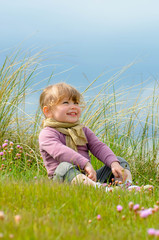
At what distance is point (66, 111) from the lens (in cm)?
376

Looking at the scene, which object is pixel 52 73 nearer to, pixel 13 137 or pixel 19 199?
pixel 13 137

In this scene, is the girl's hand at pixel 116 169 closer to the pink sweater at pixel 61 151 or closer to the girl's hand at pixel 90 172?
the pink sweater at pixel 61 151

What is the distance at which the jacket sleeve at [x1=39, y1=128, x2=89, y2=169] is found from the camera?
3.48m

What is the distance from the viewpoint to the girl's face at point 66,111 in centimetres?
375

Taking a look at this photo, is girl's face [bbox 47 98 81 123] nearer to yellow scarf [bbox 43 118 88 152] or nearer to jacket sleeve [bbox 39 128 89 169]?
yellow scarf [bbox 43 118 88 152]

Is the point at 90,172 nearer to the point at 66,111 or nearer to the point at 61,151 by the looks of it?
the point at 61,151

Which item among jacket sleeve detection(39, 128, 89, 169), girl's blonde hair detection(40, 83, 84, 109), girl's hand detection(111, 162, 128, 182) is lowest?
girl's hand detection(111, 162, 128, 182)

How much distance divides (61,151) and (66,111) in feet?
1.64

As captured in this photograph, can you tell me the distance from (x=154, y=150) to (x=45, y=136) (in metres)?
2.32

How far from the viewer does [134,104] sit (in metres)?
5.70

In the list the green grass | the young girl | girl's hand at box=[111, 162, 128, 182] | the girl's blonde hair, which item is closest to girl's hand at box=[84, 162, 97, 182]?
the young girl

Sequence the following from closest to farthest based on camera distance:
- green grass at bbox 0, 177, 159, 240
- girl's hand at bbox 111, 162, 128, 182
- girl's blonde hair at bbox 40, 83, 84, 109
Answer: green grass at bbox 0, 177, 159, 240 → girl's hand at bbox 111, 162, 128, 182 → girl's blonde hair at bbox 40, 83, 84, 109

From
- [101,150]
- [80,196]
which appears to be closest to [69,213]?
[80,196]

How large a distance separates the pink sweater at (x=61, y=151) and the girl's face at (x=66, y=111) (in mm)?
160
